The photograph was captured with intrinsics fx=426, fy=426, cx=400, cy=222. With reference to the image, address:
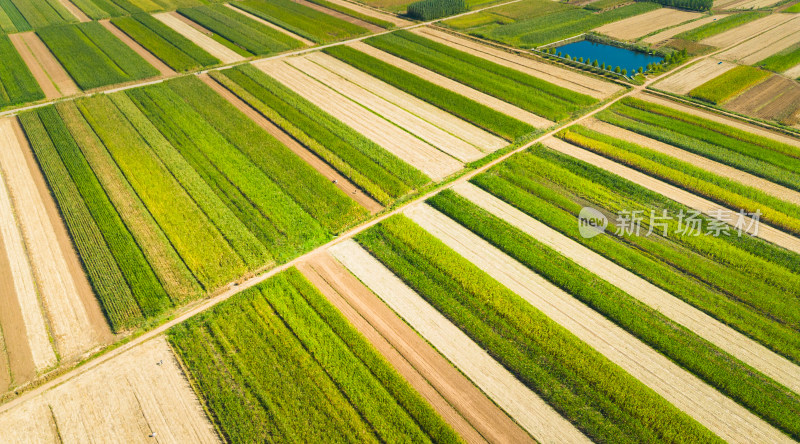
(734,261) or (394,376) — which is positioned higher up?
(734,261)

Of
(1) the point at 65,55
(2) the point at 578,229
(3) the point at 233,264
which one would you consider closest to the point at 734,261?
(2) the point at 578,229

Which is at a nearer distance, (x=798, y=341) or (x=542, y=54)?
(x=798, y=341)

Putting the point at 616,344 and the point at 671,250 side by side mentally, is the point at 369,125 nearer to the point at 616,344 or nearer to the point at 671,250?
the point at 671,250

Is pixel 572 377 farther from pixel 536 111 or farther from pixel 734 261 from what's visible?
pixel 536 111

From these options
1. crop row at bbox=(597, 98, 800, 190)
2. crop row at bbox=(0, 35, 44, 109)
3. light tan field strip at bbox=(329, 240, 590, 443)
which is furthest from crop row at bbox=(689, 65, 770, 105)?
crop row at bbox=(0, 35, 44, 109)

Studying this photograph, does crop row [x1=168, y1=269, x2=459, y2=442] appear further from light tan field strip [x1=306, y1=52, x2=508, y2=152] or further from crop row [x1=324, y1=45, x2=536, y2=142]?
crop row [x1=324, y1=45, x2=536, y2=142]

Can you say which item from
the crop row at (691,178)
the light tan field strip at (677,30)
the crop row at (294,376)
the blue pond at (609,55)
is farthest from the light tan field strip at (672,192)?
the light tan field strip at (677,30)

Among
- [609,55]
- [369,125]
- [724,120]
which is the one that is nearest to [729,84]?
[724,120]
